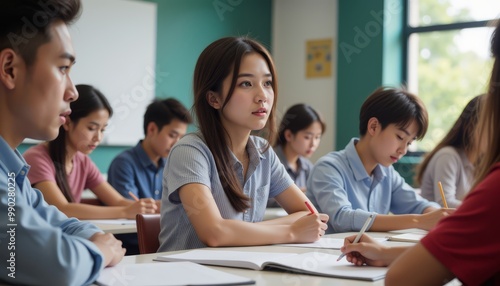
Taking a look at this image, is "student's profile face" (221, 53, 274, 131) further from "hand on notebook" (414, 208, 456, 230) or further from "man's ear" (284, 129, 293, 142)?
"man's ear" (284, 129, 293, 142)

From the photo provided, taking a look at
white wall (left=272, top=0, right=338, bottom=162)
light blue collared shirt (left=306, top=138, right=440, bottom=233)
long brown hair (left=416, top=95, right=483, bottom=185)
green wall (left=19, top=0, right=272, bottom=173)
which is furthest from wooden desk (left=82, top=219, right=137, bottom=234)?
white wall (left=272, top=0, right=338, bottom=162)

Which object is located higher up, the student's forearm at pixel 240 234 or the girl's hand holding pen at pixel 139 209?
the student's forearm at pixel 240 234

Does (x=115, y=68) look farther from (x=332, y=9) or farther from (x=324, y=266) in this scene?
(x=324, y=266)

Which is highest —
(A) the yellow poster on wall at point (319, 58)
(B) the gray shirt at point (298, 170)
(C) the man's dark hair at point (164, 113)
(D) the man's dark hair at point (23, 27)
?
(A) the yellow poster on wall at point (319, 58)

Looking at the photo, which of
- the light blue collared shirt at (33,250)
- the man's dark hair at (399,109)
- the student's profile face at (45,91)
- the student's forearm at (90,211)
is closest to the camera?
the light blue collared shirt at (33,250)

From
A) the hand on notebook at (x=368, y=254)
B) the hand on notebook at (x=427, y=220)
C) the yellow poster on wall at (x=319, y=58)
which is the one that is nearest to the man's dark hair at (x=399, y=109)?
the hand on notebook at (x=427, y=220)

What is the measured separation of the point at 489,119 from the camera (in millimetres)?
1039

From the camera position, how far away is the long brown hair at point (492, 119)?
1027mm

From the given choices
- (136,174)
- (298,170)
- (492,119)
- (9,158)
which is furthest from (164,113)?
(492,119)

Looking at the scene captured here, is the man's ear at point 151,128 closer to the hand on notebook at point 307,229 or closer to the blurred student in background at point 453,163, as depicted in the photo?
the blurred student in background at point 453,163

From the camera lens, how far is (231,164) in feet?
6.45

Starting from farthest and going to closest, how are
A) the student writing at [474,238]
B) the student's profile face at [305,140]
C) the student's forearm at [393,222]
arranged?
the student's profile face at [305,140]
the student's forearm at [393,222]
the student writing at [474,238]

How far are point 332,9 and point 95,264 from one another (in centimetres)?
518

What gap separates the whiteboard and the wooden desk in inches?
Result: 96.0
